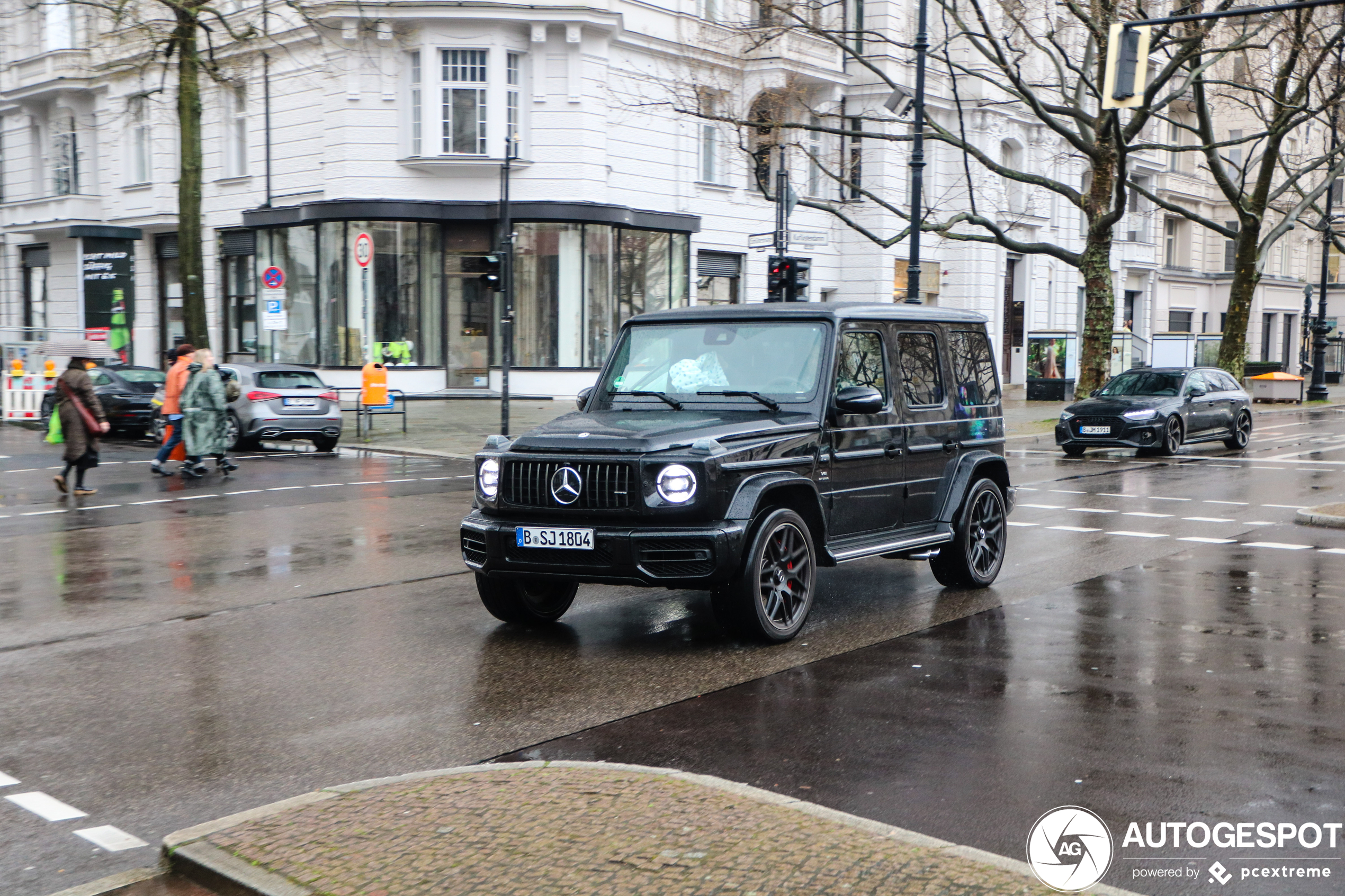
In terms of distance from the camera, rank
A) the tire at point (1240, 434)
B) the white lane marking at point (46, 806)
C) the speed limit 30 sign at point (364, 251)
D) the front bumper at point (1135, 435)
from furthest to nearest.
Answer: the speed limit 30 sign at point (364, 251), the tire at point (1240, 434), the front bumper at point (1135, 435), the white lane marking at point (46, 806)

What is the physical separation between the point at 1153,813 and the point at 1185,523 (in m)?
9.10

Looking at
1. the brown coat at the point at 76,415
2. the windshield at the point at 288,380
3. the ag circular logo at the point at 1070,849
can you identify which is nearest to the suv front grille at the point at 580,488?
the ag circular logo at the point at 1070,849

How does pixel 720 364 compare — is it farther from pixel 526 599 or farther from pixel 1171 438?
pixel 1171 438

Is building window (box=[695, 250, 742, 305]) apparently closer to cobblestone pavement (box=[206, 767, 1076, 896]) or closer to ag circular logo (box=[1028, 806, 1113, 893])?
Answer: ag circular logo (box=[1028, 806, 1113, 893])

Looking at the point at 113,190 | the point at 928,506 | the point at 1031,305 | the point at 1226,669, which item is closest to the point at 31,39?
the point at 113,190

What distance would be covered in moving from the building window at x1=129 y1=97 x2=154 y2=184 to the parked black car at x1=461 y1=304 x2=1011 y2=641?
3222cm

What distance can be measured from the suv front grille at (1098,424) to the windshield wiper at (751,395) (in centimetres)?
1520

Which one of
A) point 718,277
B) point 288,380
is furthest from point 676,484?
point 718,277

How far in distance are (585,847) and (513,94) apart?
2812cm

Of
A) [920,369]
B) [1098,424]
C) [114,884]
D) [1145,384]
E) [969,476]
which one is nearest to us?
[114,884]

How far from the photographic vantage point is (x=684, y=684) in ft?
21.7

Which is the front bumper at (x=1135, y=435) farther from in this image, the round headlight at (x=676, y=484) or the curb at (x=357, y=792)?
the curb at (x=357, y=792)

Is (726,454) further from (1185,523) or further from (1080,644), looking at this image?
(1185,523)

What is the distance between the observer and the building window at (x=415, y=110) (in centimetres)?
3036
